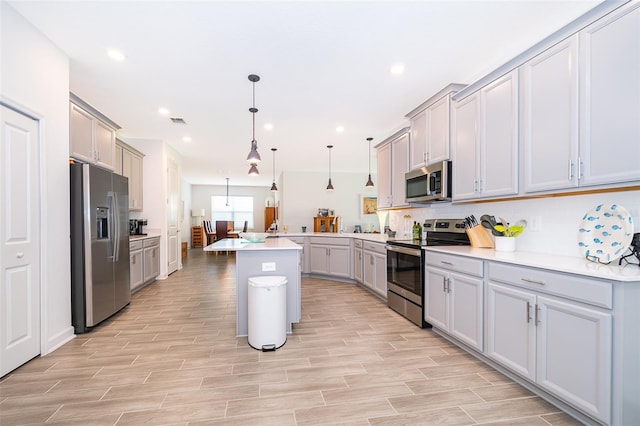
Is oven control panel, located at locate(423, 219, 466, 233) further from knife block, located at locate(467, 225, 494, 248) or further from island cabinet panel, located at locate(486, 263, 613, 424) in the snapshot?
island cabinet panel, located at locate(486, 263, 613, 424)

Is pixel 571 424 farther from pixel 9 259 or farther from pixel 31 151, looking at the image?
pixel 31 151

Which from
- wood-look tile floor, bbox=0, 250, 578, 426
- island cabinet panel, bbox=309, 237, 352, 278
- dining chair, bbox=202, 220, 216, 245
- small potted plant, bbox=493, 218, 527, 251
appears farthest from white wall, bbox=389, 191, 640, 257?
dining chair, bbox=202, 220, 216, 245

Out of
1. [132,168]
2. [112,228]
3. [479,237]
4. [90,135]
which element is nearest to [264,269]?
[112,228]

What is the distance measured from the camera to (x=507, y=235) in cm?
254

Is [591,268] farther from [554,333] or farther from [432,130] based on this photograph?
[432,130]

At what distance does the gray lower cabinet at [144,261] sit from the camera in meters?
4.40

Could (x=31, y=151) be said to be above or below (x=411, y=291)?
above

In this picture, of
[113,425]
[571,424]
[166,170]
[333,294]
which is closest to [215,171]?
[166,170]

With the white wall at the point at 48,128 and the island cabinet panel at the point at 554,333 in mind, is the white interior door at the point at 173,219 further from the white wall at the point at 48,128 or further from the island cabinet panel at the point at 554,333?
the island cabinet panel at the point at 554,333

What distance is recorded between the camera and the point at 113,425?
1641mm

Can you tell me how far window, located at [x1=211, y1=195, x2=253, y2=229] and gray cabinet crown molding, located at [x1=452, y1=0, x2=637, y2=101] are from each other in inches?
437

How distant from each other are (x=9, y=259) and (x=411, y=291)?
11.7ft

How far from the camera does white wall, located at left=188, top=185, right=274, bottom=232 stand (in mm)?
12367

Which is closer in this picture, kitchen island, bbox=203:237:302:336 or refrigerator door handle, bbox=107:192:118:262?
kitchen island, bbox=203:237:302:336
